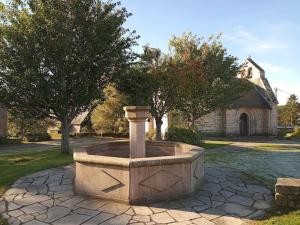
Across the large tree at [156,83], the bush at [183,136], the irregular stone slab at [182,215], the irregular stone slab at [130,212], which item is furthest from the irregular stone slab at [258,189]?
the bush at [183,136]

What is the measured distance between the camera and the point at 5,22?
15703 millimetres

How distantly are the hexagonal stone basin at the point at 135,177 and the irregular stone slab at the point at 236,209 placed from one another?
1.06 metres

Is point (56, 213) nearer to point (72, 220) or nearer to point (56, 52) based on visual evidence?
point (72, 220)

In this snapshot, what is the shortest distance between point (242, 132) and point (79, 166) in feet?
119

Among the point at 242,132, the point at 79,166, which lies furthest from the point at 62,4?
the point at 242,132

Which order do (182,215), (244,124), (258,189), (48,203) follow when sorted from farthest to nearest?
(244,124), (258,189), (48,203), (182,215)

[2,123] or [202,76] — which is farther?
[2,123]

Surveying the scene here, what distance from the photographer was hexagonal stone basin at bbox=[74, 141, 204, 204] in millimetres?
7621

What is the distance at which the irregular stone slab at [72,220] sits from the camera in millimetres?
6527

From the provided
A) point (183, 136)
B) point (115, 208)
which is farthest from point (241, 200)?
point (183, 136)

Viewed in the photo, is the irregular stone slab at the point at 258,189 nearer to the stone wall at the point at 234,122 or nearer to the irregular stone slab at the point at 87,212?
the irregular stone slab at the point at 87,212

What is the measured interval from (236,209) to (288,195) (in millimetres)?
1303

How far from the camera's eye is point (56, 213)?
7.09 meters

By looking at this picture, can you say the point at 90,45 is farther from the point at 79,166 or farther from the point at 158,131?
the point at 158,131
